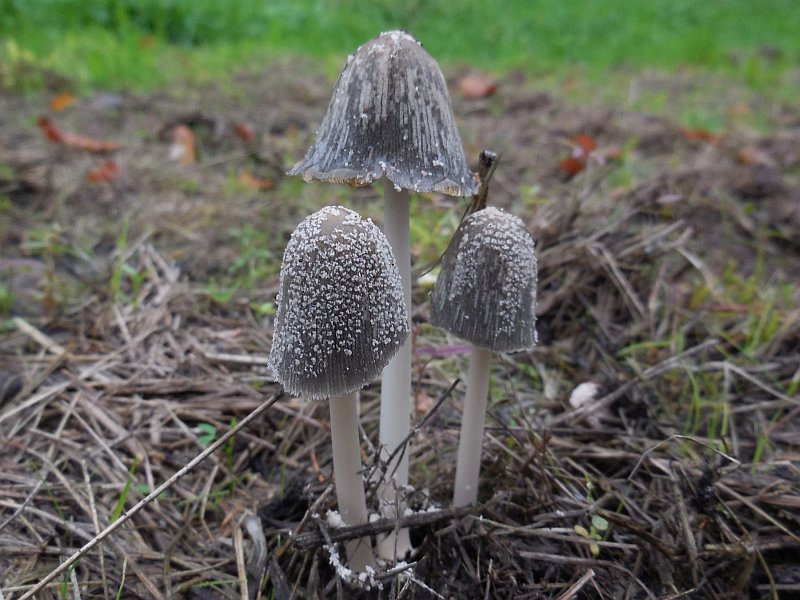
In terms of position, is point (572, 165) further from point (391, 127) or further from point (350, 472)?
point (350, 472)

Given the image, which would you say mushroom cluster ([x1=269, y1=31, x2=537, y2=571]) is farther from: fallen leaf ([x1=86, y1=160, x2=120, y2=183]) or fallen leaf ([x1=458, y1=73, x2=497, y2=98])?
fallen leaf ([x1=458, y1=73, x2=497, y2=98])

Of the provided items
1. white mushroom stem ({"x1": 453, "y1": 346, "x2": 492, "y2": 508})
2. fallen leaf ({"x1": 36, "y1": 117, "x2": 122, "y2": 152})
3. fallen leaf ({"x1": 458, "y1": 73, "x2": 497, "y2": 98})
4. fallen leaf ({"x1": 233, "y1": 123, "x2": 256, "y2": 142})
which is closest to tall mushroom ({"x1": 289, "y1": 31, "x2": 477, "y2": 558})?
white mushroom stem ({"x1": 453, "y1": 346, "x2": 492, "y2": 508})

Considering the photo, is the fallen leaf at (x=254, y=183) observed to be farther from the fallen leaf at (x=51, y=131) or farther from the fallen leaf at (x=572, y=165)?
the fallen leaf at (x=572, y=165)

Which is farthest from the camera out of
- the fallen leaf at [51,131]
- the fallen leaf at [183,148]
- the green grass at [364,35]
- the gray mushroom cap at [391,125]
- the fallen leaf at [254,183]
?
the green grass at [364,35]

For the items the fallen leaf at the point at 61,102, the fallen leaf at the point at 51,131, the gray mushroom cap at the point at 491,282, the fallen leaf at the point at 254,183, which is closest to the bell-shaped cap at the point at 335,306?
the gray mushroom cap at the point at 491,282

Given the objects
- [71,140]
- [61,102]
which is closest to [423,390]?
[71,140]

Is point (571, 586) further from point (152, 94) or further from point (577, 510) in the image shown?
point (152, 94)
